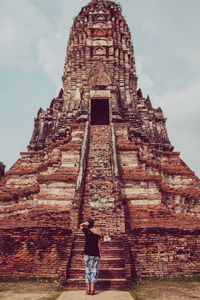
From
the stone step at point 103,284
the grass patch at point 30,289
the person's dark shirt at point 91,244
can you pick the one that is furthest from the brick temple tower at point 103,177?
the person's dark shirt at point 91,244

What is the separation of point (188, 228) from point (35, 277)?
4.97m

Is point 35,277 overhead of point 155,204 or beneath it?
beneath

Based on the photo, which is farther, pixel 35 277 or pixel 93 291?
pixel 35 277

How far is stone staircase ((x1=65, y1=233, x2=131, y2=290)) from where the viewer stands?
18.5ft

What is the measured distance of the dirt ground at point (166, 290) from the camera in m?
4.97

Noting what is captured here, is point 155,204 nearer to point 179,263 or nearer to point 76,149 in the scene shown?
point 179,263

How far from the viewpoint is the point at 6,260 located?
22.7ft

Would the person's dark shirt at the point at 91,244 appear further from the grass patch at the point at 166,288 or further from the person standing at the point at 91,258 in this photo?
the grass patch at the point at 166,288

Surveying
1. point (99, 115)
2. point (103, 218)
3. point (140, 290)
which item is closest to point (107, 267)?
point (140, 290)

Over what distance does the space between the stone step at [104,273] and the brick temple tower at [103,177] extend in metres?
0.03

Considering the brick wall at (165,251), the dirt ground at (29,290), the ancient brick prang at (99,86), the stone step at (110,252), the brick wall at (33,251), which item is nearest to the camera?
the dirt ground at (29,290)

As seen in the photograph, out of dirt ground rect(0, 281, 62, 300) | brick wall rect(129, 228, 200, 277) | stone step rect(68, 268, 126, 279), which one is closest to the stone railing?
stone step rect(68, 268, 126, 279)

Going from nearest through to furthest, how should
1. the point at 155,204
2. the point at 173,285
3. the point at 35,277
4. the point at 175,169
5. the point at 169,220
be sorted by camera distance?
the point at 173,285
the point at 35,277
the point at 169,220
the point at 155,204
the point at 175,169

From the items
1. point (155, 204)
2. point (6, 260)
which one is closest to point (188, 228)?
point (155, 204)
